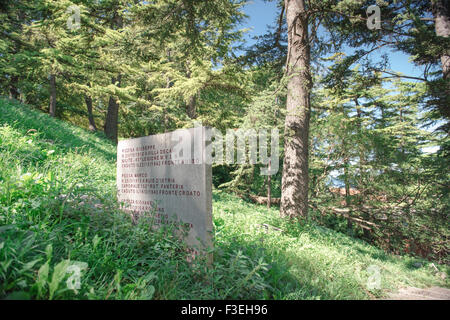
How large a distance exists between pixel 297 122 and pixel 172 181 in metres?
3.96

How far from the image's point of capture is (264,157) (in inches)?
379

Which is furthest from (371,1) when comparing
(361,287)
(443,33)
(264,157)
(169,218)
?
(169,218)

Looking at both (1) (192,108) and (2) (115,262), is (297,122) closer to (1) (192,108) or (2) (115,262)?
(2) (115,262)

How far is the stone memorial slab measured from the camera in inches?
106

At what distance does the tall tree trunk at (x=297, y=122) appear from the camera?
19.1 ft

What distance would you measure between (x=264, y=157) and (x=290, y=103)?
3.84 meters

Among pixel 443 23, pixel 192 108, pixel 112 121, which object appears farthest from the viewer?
pixel 112 121

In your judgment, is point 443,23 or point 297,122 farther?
point 443,23

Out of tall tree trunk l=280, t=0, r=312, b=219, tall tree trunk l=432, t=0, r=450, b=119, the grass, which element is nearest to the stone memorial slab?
the grass

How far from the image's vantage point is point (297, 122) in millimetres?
5875

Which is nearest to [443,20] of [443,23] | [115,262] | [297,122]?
[443,23]

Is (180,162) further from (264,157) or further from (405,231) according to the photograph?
(405,231)

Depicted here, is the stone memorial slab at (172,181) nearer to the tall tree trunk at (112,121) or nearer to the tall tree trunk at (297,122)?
the tall tree trunk at (297,122)

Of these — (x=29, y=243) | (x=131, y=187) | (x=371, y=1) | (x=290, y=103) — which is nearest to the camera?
(x=29, y=243)
